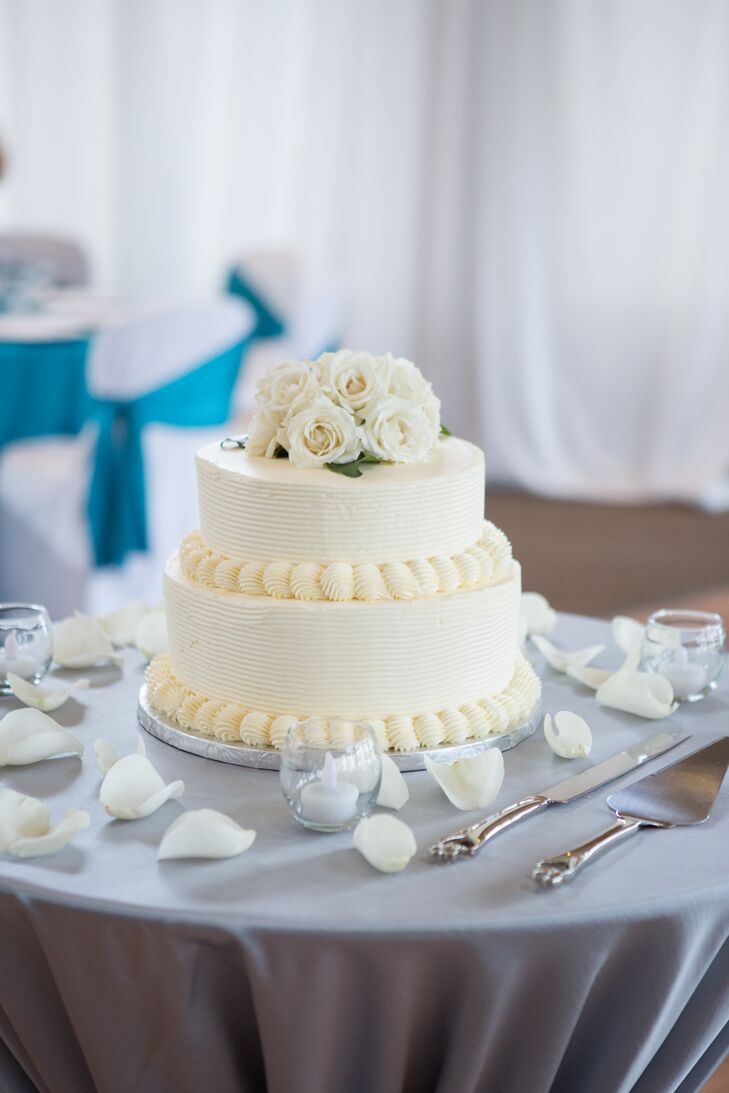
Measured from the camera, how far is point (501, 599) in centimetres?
156

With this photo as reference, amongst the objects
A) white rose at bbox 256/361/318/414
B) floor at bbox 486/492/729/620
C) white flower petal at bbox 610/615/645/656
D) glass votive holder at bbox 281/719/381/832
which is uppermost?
white rose at bbox 256/361/318/414

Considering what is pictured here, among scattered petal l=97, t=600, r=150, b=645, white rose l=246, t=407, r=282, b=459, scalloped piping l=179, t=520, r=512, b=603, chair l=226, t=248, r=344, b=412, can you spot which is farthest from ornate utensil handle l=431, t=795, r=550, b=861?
chair l=226, t=248, r=344, b=412

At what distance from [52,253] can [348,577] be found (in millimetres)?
5849

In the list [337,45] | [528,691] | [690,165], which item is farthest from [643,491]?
[528,691]

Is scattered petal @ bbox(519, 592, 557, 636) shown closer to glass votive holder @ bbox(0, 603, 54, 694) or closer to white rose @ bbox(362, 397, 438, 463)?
white rose @ bbox(362, 397, 438, 463)

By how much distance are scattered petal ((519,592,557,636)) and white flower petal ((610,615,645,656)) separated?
0.39ft

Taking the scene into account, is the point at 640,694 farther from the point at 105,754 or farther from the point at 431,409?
the point at 105,754

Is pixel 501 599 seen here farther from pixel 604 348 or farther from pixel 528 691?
pixel 604 348

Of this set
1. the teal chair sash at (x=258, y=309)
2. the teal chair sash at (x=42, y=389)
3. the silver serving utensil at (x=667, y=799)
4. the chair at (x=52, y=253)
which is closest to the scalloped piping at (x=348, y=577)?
the silver serving utensil at (x=667, y=799)

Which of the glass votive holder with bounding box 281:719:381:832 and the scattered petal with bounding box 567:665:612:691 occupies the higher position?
the glass votive holder with bounding box 281:719:381:832

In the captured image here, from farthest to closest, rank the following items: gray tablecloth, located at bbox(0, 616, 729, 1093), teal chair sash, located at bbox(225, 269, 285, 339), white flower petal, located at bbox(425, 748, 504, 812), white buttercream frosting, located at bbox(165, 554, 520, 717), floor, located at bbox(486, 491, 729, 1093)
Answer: teal chair sash, located at bbox(225, 269, 285, 339), floor, located at bbox(486, 491, 729, 1093), white buttercream frosting, located at bbox(165, 554, 520, 717), white flower petal, located at bbox(425, 748, 504, 812), gray tablecloth, located at bbox(0, 616, 729, 1093)

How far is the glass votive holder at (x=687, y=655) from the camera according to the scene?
1.71 meters

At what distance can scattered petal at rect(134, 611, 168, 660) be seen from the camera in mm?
1876

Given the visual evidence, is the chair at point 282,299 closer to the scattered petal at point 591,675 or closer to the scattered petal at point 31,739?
the scattered petal at point 591,675
